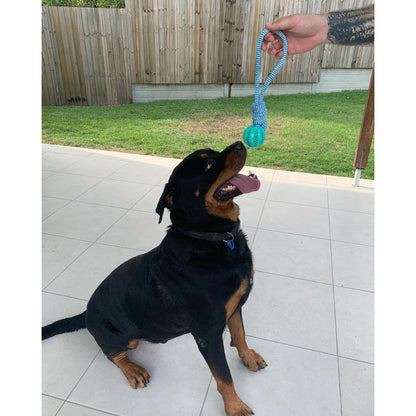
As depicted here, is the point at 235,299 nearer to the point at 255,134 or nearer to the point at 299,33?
the point at 255,134

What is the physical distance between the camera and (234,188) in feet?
5.24

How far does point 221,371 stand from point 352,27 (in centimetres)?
224

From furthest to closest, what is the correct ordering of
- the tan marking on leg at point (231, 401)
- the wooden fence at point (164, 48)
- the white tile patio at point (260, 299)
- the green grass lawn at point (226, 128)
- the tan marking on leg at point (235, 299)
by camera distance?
the wooden fence at point (164, 48), the green grass lawn at point (226, 128), the white tile patio at point (260, 299), the tan marking on leg at point (231, 401), the tan marking on leg at point (235, 299)

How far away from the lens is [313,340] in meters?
2.12

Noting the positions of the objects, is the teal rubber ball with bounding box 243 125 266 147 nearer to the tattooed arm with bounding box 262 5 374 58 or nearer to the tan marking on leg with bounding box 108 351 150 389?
the tattooed arm with bounding box 262 5 374 58

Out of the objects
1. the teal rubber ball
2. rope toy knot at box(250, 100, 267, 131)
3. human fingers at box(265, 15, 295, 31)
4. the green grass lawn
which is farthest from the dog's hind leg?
the green grass lawn

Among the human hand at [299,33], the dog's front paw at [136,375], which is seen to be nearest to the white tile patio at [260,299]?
the dog's front paw at [136,375]

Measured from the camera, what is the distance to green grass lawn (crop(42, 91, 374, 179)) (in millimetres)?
5289

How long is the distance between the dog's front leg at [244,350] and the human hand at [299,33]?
1742 millimetres

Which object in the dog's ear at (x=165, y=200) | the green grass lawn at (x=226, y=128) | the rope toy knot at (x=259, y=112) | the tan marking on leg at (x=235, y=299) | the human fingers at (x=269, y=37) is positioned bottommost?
the green grass lawn at (x=226, y=128)

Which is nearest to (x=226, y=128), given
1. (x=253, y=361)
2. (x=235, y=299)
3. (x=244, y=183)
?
(x=244, y=183)

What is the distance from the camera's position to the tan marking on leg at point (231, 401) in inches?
65.2

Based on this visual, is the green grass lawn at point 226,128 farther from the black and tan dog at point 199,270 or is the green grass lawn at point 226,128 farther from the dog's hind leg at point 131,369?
the dog's hind leg at point 131,369

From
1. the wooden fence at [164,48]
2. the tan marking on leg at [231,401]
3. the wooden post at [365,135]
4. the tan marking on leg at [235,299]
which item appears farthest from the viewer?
the wooden fence at [164,48]
